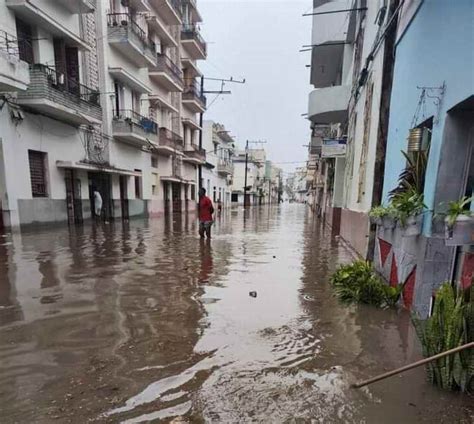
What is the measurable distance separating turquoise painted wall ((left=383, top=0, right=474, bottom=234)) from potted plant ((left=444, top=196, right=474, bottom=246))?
0.73 m

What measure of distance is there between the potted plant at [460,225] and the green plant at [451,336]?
0.70 meters

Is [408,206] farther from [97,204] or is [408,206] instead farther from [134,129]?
[134,129]

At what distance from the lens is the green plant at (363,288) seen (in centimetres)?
469

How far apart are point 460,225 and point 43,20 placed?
15.5 metres

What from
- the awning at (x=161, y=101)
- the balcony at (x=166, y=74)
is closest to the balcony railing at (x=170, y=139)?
the awning at (x=161, y=101)

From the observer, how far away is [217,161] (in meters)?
43.2

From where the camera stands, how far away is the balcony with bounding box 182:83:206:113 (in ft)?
97.1

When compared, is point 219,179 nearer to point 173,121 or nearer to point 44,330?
point 173,121

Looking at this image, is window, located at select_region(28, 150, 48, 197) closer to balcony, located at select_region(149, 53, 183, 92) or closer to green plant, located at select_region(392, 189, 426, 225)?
balcony, located at select_region(149, 53, 183, 92)

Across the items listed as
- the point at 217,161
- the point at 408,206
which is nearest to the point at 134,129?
the point at 408,206

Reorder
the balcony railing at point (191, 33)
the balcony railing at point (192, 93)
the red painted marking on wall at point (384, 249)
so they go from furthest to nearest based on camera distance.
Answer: the balcony railing at point (192, 93)
the balcony railing at point (191, 33)
the red painted marking on wall at point (384, 249)

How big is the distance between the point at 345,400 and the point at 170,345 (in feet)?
5.92

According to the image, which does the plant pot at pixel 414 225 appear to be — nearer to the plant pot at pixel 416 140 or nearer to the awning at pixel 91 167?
the plant pot at pixel 416 140

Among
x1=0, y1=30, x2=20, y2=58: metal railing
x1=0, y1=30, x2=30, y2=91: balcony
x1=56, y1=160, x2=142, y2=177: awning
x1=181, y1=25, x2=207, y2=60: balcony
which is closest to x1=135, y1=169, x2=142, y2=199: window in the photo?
x1=56, y1=160, x2=142, y2=177: awning
